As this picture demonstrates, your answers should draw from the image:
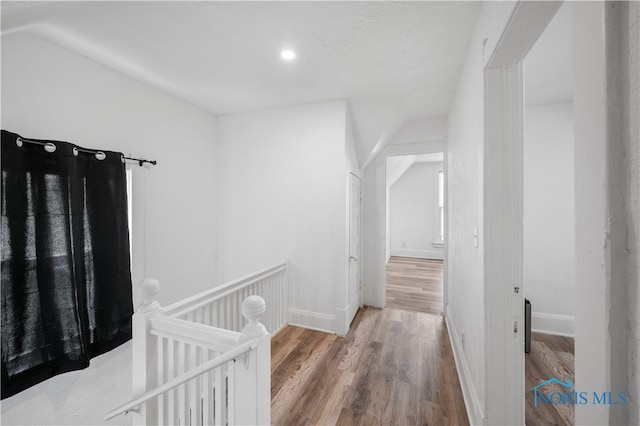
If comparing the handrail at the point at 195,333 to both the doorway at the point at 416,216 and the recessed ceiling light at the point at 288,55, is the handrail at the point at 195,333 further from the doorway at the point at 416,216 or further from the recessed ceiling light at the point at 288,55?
the doorway at the point at 416,216

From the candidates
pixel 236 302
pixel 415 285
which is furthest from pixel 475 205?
pixel 415 285

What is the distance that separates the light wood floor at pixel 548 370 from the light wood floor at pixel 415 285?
42.2 inches

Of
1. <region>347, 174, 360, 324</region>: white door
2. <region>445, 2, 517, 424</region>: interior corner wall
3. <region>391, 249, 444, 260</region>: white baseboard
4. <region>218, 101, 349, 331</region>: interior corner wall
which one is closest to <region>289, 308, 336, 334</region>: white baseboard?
<region>218, 101, 349, 331</region>: interior corner wall

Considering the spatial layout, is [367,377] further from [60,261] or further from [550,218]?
[550,218]

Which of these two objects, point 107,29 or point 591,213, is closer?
point 591,213

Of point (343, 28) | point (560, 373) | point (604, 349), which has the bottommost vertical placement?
point (560, 373)

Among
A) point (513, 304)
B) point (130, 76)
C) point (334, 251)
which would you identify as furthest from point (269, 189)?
point (513, 304)

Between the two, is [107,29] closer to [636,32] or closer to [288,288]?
[636,32]

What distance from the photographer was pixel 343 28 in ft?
5.55

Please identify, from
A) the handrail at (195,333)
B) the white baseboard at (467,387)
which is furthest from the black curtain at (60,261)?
the white baseboard at (467,387)

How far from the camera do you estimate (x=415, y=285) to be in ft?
15.3

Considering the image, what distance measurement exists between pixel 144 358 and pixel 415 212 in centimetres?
686

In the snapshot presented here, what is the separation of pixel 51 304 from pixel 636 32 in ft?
8.98

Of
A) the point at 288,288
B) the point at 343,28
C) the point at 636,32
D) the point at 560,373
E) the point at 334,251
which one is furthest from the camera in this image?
the point at 288,288
